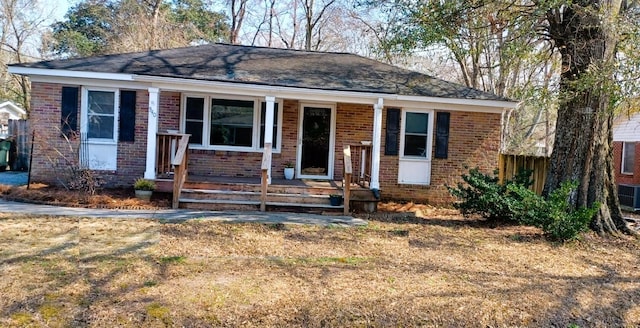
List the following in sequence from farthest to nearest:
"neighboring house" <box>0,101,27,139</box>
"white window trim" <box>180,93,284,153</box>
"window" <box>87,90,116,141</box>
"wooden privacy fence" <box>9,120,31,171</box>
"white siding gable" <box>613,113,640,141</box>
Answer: "neighboring house" <box>0,101,27,139</box>
"white siding gable" <box>613,113,640,141</box>
"wooden privacy fence" <box>9,120,31,171</box>
"white window trim" <box>180,93,284,153</box>
"window" <box>87,90,116,141</box>

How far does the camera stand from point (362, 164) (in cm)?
1145

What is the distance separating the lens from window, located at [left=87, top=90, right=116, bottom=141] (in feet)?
35.2

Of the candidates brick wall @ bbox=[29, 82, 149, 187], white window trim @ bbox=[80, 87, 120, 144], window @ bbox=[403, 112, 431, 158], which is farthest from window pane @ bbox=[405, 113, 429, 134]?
white window trim @ bbox=[80, 87, 120, 144]

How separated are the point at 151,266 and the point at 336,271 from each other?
2.09 metres

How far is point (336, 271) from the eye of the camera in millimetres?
5348

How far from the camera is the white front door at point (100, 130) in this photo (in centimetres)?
1070

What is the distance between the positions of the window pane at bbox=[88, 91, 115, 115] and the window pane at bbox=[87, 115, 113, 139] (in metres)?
0.14

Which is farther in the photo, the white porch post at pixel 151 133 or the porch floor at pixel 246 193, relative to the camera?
the white porch post at pixel 151 133

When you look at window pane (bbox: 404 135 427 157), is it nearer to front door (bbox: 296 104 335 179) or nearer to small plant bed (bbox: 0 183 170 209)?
front door (bbox: 296 104 335 179)

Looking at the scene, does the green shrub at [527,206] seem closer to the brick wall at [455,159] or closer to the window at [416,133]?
the brick wall at [455,159]

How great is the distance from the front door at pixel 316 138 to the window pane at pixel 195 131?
2.54 meters

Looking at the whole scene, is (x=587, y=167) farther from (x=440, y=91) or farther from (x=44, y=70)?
(x=44, y=70)

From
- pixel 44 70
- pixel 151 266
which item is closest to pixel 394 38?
pixel 151 266

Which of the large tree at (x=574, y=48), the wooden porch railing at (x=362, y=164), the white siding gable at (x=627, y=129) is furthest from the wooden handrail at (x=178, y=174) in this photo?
the white siding gable at (x=627, y=129)
